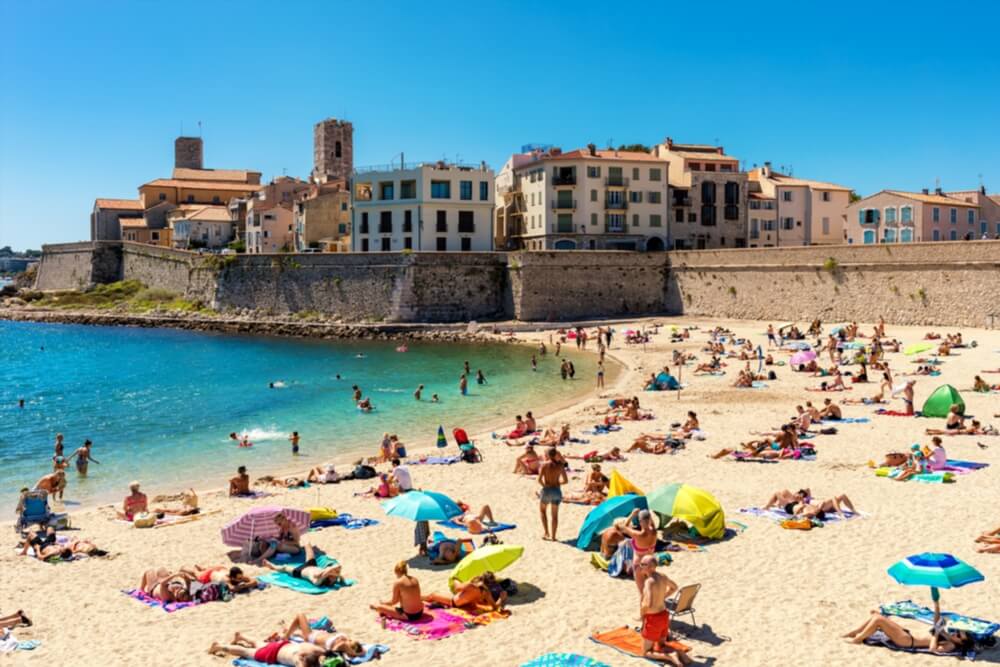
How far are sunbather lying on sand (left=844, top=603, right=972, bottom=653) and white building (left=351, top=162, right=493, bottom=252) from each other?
48502 millimetres

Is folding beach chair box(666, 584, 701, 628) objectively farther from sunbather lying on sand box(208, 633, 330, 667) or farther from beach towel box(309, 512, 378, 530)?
beach towel box(309, 512, 378, 530)

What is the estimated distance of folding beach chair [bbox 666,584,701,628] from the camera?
9.45 m

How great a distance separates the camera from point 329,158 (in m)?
89.2

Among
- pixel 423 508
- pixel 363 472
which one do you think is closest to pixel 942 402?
pixel 363 472

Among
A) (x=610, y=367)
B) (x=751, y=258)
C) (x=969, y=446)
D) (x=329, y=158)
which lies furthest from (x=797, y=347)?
(x=329, y=158)

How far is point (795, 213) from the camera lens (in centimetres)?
6172

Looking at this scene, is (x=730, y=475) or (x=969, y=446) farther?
(x=969, y=446)

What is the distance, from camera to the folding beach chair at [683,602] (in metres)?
9.45

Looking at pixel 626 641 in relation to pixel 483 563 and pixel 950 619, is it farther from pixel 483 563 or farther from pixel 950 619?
pixel 950 619

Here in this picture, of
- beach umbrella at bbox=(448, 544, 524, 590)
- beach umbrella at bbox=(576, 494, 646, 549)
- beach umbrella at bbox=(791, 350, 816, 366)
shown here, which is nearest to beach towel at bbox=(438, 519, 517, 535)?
beach umbrella at bbox=(576, 494, 646, 549)

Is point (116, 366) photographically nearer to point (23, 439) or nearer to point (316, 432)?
point (23, 439)

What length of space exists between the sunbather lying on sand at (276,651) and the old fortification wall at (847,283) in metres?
35.4

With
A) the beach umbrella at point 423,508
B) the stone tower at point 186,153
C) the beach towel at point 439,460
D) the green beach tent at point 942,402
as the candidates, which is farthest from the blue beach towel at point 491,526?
the stone tower at point 186,153

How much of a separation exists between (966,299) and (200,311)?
46.8 metres
